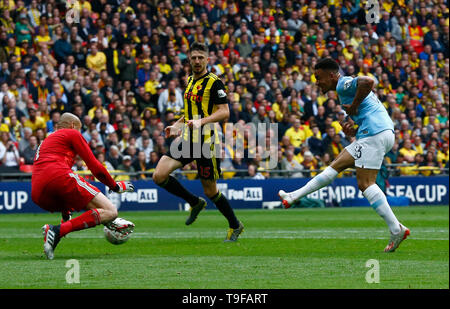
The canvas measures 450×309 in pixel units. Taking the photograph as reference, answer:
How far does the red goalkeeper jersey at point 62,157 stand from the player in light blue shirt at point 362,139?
6.98 feet

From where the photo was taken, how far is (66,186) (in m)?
9.68

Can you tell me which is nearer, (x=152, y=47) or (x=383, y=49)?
(x=152, y=47)

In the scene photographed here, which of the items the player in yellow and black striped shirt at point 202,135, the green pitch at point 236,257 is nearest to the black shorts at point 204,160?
the player in yellow and black striped shirt at point 202,135

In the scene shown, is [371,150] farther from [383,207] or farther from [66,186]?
[66,186]

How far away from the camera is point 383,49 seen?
2938 centimetres

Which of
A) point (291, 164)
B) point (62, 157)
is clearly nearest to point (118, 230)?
point (62, 157)

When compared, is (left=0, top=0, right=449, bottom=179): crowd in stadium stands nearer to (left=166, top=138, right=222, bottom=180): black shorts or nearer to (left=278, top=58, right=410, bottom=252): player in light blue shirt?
(left=166, top=138, right=222, bottom=180): black shorts

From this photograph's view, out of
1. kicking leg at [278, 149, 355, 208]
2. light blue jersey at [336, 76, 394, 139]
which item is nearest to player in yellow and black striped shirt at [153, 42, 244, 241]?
kicking leg at [278, 149, 355, 208]

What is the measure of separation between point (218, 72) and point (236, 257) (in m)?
15.9

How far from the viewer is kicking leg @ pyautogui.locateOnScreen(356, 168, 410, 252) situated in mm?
10141

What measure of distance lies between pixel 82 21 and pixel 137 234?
38.2 ft

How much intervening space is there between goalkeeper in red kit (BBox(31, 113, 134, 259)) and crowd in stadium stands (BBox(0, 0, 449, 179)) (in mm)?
11252
